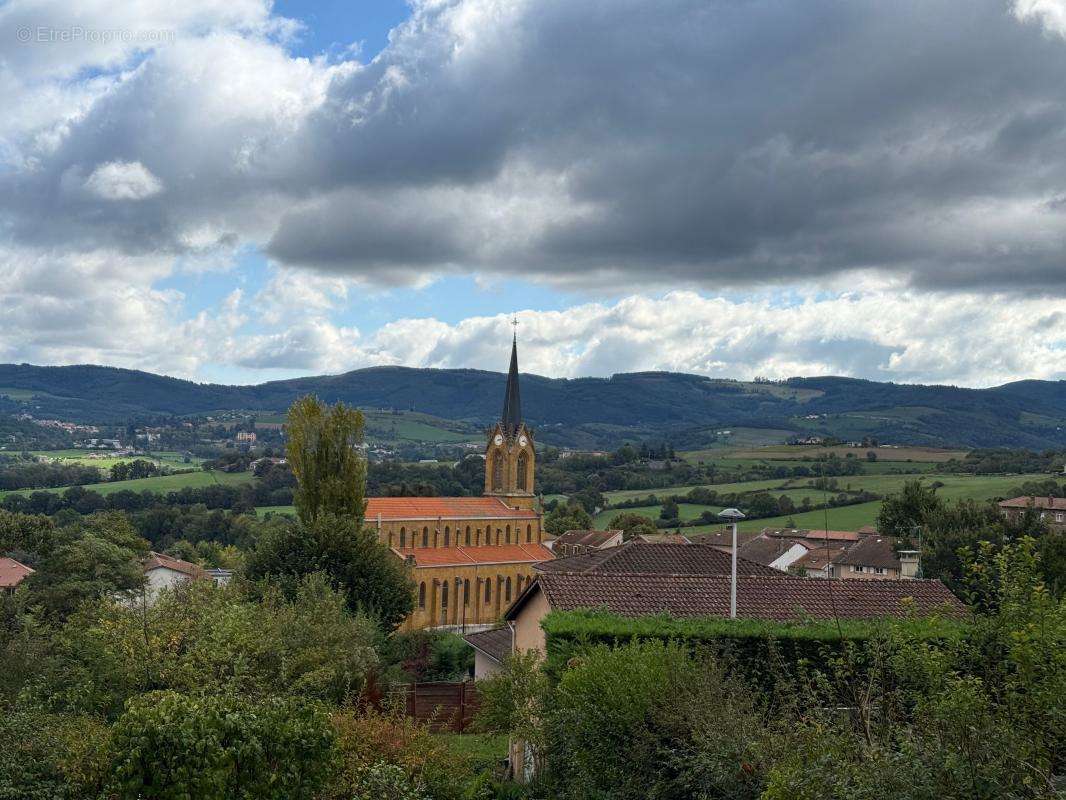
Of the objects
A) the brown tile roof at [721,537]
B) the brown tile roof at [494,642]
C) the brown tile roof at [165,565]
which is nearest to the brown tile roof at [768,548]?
the brown tile roof at [721,537]

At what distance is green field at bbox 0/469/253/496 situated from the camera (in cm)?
13575

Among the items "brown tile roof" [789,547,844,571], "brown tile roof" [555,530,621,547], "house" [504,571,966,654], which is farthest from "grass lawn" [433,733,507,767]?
"brown tile roof" [789,547,844,571]

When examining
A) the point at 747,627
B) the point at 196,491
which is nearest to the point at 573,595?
the point at 747,627

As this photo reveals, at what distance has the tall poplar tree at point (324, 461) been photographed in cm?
4741

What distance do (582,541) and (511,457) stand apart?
1482 cm

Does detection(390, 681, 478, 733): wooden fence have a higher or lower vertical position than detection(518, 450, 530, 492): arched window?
lower

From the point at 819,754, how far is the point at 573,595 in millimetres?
13316

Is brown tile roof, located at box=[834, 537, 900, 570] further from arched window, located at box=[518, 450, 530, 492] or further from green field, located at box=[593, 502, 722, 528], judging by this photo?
green field, located at box=[593, 502, 722, 528]

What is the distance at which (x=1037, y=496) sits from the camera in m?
91.8

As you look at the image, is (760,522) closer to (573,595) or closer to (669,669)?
(573,595)

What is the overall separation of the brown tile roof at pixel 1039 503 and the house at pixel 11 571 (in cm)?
7733

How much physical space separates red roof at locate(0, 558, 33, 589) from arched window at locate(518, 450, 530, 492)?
118 ft

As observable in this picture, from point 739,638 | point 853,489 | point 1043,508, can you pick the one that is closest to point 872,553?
point 1043,508

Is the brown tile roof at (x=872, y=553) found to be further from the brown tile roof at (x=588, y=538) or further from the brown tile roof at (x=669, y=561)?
the brown tile roof at (x=669, y=561)
